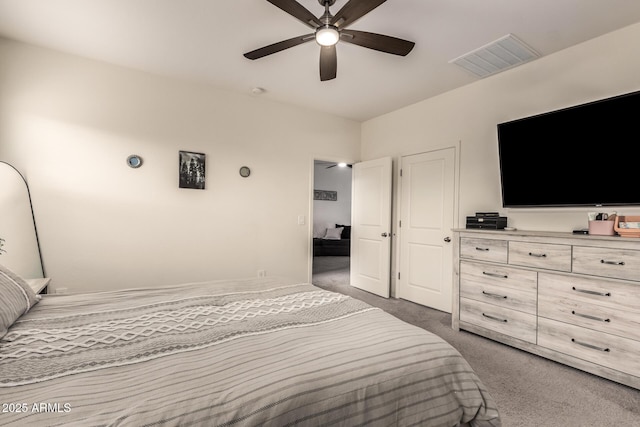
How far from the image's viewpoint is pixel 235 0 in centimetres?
205

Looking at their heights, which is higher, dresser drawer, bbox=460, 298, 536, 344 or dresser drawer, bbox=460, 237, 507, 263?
dresser drawer, bbox=460, 237, 507, 263

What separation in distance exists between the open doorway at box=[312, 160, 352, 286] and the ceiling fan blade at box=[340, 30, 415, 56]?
482 cm

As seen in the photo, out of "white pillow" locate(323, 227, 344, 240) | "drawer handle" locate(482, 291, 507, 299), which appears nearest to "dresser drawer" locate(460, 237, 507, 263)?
"drawer handle" locate(482, 291, 507, 299)

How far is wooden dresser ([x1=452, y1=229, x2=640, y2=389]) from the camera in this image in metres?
1.98

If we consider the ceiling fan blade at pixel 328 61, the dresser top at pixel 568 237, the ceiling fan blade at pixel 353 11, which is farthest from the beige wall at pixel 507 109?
the ceiling fan blade at pixel 353 11

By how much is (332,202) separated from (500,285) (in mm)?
6508

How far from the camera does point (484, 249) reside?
9.00 feet

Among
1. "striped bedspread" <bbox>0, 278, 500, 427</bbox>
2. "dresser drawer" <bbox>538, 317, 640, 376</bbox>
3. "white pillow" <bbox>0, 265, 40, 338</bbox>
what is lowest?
"dresser drawer" <bbox>538, 317, 640, 376</bbox>

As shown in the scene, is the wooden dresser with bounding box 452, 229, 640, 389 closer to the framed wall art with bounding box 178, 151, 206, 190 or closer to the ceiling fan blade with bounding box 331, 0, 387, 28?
the ceiling fan blade with bounding box 331, 0, 387, 28

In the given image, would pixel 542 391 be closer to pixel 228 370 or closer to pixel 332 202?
pixel 228 370

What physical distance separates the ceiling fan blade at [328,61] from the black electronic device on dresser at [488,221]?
1996mm

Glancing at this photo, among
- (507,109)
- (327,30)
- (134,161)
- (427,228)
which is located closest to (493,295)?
(427,228)

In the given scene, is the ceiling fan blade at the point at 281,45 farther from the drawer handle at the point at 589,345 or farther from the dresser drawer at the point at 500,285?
the drawer handle at the point at 589,345

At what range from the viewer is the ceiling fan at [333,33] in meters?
1.67
